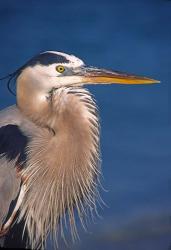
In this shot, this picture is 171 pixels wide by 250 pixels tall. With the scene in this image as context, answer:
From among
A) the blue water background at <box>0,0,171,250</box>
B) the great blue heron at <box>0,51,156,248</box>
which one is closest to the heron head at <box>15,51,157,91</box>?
the great blue heron at <box>0,51,156,248</box>

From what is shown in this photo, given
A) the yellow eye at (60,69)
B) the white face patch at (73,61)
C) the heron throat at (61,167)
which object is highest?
the white face patch at (73,61)

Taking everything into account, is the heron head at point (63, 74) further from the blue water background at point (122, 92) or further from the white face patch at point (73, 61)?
the blue water background at point (122, 92)

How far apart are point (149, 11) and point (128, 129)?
55 centimetres

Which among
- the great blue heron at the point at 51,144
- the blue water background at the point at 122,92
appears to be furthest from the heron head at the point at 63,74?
the blue water background at the point at 122,92

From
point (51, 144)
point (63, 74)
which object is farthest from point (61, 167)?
point (63, 74)

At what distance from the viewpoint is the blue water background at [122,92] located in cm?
200

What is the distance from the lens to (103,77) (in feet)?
6.20

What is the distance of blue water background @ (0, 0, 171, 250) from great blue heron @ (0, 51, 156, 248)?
0.11m

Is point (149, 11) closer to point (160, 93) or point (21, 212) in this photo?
point (160, 93)

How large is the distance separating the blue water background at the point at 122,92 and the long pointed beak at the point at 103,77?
0.32 ft

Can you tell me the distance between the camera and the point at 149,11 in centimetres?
218

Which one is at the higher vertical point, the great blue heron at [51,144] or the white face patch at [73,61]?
the white face patch at [73,61]

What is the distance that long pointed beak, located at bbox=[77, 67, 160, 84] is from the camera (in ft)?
6.13

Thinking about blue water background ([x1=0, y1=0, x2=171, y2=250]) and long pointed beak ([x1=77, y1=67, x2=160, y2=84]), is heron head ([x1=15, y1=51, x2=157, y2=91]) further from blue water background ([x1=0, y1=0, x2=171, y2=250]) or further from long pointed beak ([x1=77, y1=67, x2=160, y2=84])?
blue water background ([x1=0, y1=0, x2=171, y2=250])
